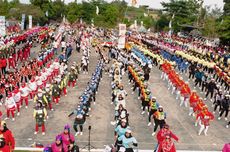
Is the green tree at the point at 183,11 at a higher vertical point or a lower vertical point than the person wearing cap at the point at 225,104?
higher

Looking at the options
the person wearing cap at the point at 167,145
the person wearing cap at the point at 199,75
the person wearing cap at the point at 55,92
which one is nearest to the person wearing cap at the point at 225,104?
the person wearing cap at the point at 199,75

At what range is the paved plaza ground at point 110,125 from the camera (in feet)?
46.6

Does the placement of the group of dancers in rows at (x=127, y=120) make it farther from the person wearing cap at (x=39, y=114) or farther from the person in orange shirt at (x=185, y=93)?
the person wearing cap at (x=39, y=114)

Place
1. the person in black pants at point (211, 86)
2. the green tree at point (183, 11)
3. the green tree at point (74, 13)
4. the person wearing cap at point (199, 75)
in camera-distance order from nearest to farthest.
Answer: the person in black pants at point (211, 86) < the person wearing cap at point (199, 75) < the green tree at point (183, 11) < the green tree at point (74, 13)

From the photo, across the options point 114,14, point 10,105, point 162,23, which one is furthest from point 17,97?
point 162,23

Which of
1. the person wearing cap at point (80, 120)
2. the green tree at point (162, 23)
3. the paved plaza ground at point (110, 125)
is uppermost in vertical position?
the green tree at point (162, 23)

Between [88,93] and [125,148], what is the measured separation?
7.40 m

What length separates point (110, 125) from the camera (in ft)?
53.2

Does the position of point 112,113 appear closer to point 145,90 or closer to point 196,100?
point 145,90

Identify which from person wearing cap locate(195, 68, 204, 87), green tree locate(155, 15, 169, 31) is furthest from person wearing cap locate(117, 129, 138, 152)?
green tree locate(155, 15, 169, 31)

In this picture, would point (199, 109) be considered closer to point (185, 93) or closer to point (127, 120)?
point (185, 93)

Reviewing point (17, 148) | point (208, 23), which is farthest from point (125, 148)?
point (208, 23)

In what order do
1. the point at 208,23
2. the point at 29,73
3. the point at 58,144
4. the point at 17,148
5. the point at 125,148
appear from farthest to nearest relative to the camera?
the point at 208,23 → the point at 29,73 → the point at 17,148 → the point at 125,148 → the point at 58,144

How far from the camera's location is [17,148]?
41.2ft
